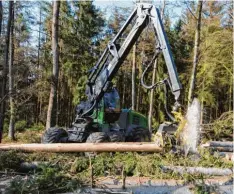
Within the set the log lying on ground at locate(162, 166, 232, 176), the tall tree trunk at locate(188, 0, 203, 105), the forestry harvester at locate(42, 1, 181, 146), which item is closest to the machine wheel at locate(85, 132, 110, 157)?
the forestry harvester at locate(42, 1, 181, 146)

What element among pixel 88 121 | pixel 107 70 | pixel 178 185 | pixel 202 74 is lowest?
pixel 178 185

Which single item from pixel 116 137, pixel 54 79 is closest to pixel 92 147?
pixel 116 137

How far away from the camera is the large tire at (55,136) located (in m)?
8.28

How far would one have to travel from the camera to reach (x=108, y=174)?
6043 mm

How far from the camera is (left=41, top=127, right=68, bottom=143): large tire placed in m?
8.28

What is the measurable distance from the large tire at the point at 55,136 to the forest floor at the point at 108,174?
Answer: 107 centimetres

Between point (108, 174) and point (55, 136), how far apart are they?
266 cm

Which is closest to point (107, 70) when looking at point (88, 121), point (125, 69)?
point (88, 121)

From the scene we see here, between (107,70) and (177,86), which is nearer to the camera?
(177,86)

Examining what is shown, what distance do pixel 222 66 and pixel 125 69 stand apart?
860 centimetres

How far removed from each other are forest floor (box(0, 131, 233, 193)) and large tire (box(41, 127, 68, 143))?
107cm

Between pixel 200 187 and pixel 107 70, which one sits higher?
pixel 107 70

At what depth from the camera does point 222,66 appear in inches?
736

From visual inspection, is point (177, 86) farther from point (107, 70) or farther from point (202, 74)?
point (202, 74)
